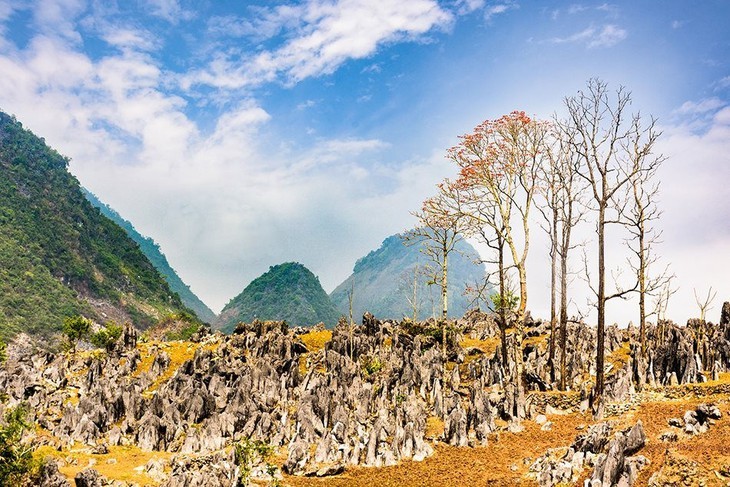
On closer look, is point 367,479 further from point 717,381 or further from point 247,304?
point 247,304

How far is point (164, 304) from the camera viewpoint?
153750 mm

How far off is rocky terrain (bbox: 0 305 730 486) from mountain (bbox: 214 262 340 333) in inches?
5064

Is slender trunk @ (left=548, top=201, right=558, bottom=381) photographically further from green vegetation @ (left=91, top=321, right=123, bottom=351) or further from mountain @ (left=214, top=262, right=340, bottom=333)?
mountain @ (left=214, top=262, right=340, bottom=333)

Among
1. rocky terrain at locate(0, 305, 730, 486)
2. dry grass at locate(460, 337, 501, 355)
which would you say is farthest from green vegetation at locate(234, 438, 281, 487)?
dry grass at locate(460, 337, 501, 355)

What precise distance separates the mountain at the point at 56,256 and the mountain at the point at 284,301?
2507 centimetres

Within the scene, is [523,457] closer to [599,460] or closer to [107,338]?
[599,460]

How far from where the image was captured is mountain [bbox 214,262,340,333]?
170875mm

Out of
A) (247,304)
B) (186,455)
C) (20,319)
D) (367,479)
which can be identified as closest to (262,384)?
(186,455)

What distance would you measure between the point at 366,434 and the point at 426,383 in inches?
315

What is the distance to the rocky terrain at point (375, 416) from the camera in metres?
19.0

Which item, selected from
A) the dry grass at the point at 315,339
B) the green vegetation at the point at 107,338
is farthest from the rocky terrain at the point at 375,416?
the green vegetation at the point at 107,338

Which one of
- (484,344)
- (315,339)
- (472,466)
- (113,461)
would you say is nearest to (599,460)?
(472,466)

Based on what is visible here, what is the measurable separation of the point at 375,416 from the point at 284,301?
A: 152908mm

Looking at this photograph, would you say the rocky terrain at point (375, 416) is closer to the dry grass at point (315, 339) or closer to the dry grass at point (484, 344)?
the dry grass at point (484, 344)
